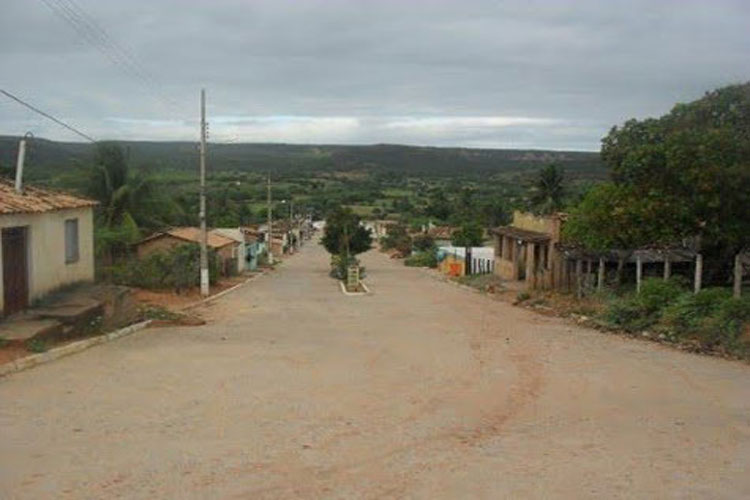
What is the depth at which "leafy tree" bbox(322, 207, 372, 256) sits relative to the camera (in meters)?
74.0

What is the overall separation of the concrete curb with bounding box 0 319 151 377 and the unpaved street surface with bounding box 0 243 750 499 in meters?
0.23

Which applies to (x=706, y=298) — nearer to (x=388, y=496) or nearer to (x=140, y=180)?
(x=388, y=496)

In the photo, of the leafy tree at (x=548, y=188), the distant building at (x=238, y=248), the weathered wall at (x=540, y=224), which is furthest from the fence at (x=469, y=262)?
the distant building at (x=238, y=248)

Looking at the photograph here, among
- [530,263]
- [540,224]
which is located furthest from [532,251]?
[540,224]

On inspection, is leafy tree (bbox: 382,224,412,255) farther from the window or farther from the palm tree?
the window

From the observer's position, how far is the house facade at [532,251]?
133ft

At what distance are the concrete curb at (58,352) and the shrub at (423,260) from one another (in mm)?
66188

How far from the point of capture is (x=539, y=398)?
40.6 ft

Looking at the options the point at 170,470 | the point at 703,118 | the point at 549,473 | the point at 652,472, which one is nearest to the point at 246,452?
the point at 170,470

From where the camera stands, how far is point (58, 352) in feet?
50.1

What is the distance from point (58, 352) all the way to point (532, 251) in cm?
3279

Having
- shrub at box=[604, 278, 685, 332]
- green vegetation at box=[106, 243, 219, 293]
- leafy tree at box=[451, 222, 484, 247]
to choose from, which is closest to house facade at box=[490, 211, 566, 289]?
green vegetation at box=[106, 243, 219, 293]

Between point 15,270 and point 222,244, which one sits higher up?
point 15,270

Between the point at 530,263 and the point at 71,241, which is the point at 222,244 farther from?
the point at 71,241
